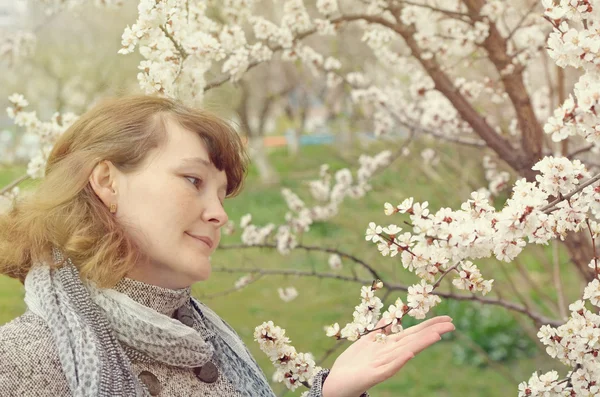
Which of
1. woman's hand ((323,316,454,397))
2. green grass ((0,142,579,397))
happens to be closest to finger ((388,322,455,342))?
woman's hand ((323,316,454,397))

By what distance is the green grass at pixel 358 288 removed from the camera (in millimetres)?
4504

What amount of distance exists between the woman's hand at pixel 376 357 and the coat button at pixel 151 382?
1.02 ft

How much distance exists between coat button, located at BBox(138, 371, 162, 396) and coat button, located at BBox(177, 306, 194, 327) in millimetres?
169

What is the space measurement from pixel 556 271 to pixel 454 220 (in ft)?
5.74

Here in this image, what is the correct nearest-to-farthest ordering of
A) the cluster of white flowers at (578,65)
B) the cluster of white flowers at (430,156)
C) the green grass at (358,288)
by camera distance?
the cluster of white flowers at (578,65) → the cluster of white flowers at (430,156) → the green grass at (358,288)

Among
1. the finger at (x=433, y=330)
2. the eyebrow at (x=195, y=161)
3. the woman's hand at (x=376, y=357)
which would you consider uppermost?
the eyebrow at (x=195, y=161)

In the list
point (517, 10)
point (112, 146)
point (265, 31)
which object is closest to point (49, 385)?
point (112, 146)

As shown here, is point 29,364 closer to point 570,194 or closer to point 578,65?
point 570,194

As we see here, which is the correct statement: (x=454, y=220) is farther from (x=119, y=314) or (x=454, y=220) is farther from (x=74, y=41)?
(x=74, y=41)

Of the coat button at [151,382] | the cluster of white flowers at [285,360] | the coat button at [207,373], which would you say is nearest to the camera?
the coat button at [151,382]

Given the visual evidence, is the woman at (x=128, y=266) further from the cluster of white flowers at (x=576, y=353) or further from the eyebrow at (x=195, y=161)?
the cluster of white flowers at (x=576, y=353)

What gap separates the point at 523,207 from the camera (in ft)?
3.82

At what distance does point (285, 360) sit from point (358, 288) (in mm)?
5171

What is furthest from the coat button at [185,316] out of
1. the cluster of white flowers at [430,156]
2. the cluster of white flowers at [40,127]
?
the cluster of white flowers at [430,156]
